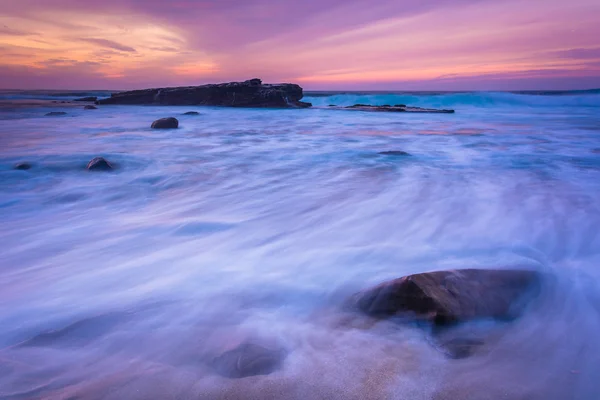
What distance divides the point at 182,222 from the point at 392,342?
2.68 metres

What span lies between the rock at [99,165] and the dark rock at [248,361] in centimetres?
579

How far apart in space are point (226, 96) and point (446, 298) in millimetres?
32500

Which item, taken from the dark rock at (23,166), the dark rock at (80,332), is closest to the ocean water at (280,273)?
the dark rock at (80,332)

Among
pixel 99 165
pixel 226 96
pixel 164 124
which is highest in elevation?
pixel 226 96

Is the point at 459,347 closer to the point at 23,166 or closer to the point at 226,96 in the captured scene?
the point at 23,166

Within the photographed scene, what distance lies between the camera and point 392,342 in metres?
2.00

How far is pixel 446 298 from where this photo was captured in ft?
7.14

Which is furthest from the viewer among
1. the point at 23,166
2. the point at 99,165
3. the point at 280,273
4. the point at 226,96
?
the point at 226,96

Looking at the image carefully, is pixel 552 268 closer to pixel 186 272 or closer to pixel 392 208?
pixel 392 208

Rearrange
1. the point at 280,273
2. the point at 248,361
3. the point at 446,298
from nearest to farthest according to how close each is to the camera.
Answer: the point at 248,361
the point at 446,298
the point at 280,273

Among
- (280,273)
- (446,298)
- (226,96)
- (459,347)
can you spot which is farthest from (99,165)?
(226,96)

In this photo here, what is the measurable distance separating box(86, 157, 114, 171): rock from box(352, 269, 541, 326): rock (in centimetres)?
582

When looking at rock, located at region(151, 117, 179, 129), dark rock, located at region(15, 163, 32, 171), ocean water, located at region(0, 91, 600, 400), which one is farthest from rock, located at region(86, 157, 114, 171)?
rock, located at region(151, 117, 179, 129)

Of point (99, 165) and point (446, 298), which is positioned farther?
point (99, 165)
